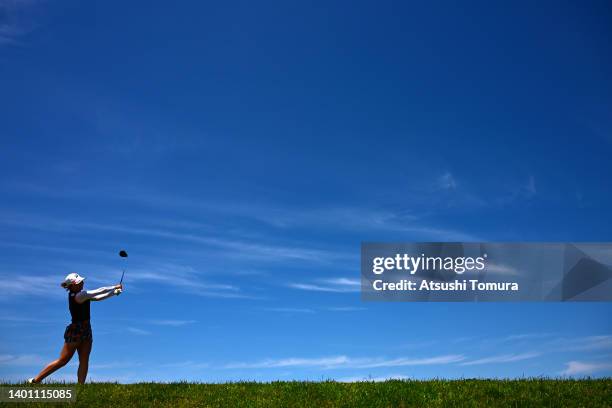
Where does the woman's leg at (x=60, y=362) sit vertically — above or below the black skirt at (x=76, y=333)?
below

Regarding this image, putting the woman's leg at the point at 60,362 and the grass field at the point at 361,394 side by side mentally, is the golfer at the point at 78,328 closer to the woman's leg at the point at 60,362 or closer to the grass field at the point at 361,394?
the woman's leg at the point at 60,362

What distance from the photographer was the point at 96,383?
19688 mm

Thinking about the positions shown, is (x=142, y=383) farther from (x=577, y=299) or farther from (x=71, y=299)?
(x=577, y=299)

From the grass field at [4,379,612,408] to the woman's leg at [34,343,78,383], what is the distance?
1138 millimetres

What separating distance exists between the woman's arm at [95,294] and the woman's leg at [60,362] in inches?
56.8

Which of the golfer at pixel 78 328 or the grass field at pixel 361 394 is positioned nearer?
the grass field at pixel 361 394

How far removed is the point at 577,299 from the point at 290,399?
47.3ft

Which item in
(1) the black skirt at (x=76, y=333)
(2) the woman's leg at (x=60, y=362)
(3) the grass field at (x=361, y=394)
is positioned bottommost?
(3) the grass field at (x=361, y=394)

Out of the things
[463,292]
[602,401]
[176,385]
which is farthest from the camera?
[463,292]

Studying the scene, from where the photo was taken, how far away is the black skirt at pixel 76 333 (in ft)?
64.0

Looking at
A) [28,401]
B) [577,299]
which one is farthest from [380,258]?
[28,401]

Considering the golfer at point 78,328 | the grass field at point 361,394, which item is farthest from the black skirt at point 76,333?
the grass field at point 361,394

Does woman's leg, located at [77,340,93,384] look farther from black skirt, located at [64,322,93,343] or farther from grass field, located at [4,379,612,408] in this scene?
grass field, located at [4,379,612,408]

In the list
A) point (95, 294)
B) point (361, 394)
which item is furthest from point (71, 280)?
point (361, 394)
